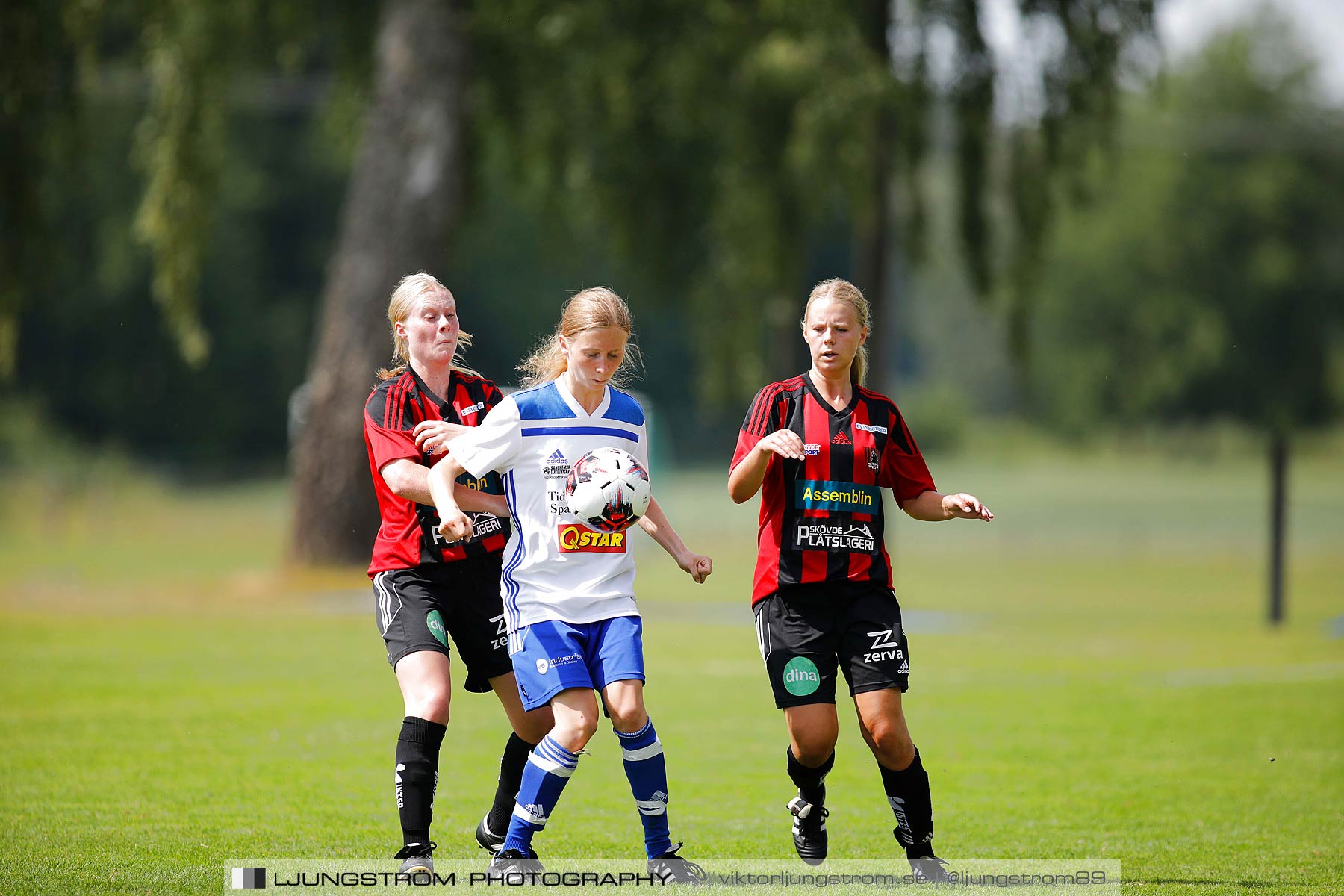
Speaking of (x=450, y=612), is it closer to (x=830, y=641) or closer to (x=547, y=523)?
(x=547, y=523)

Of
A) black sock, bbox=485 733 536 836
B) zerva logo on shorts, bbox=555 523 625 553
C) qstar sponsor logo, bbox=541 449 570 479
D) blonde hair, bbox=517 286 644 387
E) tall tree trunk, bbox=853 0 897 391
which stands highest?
tall tree trunk, bbox=853 0 897 391

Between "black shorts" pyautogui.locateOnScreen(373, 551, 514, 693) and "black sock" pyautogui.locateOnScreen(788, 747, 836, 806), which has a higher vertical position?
"black shorts" pyautogui.locateOnScreen(373, 551, 514, 693)

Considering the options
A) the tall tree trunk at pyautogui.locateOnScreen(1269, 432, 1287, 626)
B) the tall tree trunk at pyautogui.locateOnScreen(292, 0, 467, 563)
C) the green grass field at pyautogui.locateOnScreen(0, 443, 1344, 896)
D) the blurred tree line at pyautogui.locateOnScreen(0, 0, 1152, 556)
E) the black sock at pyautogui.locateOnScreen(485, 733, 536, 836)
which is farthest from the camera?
the tall tree trunk at pyautogui.locateOnScreen(292, 0, 467, 563)

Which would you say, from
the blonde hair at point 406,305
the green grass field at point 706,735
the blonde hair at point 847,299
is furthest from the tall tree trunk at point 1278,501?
the blonde hair at point 406,305

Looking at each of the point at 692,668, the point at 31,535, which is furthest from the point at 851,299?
the point at 31,535

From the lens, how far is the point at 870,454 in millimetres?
5207

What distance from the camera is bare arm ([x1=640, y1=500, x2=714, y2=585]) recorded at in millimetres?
5027

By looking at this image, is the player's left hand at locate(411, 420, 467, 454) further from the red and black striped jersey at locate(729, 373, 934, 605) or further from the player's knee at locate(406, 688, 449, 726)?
the red and black striped jersey at locate(729, 373, 934, 605)

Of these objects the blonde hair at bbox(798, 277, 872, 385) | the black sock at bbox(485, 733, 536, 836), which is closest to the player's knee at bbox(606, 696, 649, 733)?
the black sock at bbox(485, 733, 536, 836)

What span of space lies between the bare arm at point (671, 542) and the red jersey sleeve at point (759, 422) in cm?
32

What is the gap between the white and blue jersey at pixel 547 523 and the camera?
4.88 metres

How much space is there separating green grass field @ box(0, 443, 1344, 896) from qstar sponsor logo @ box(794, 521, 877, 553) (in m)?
1.33

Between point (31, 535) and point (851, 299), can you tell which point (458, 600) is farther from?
point (31, 535)

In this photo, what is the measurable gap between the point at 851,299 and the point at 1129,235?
52.7 meters
